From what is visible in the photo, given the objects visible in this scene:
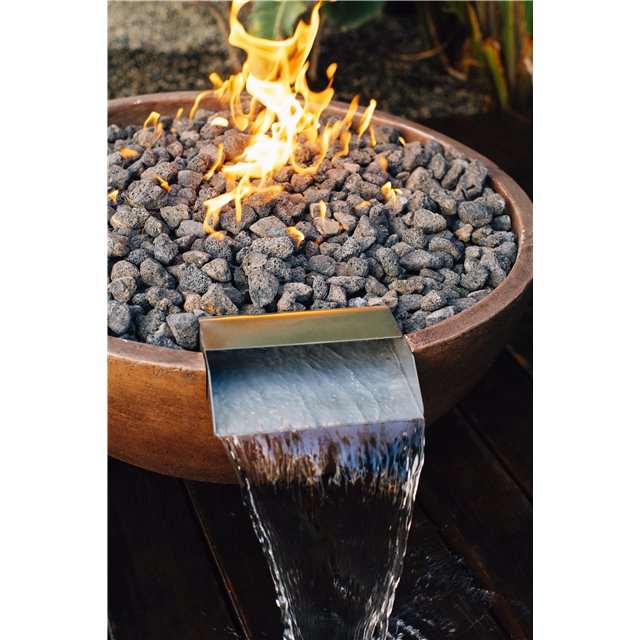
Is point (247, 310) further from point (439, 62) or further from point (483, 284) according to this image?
point (439, 62)

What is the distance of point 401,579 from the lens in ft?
4.92

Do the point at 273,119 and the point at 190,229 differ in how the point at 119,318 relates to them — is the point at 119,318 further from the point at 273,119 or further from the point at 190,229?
the point at 273,119

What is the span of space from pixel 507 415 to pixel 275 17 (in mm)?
1308

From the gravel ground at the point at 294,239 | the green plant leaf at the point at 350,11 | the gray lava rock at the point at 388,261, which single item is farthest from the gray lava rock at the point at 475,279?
the green plant leaf at the point at 350,11

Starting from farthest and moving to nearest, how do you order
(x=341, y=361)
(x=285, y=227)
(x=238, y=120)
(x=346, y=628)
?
(x=238, y=120) < (x=285, y=227) < (x=346, y=628) < (x=341, y=361)

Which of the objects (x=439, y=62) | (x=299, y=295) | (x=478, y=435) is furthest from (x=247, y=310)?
(x=439, y=62)

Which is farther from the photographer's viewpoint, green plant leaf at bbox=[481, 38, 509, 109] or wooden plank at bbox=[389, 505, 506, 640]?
green plant leaf at bbox=[481, 38, 509, 109]

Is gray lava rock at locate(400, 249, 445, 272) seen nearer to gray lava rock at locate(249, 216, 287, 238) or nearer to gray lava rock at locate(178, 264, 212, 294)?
gray lava rock at locate(249, 216, 287, 238)

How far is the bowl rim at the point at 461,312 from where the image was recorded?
4.02ft

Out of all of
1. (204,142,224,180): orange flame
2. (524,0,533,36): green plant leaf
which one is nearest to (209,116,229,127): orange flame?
(204,142,224,180): orange flame

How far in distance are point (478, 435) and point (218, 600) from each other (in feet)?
2.08

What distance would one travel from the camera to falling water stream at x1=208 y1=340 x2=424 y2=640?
1.18m

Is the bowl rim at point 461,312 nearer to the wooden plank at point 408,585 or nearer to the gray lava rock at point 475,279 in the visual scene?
the gray lava rock at point 475,279

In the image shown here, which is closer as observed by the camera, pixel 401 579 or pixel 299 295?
pixel 299 295
